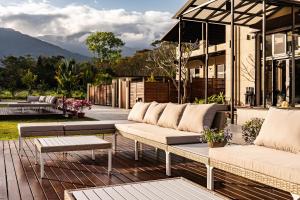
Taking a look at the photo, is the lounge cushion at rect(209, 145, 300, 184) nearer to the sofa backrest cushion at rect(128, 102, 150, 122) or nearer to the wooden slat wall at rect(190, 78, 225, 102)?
the sofa backrest cushion at rect(128, 102, 150, 122)

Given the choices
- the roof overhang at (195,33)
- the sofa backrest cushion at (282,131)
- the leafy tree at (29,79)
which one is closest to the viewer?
the sofa backrest cushion at (282,131)

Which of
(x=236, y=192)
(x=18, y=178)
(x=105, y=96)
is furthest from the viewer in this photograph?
(x=105, y=96)

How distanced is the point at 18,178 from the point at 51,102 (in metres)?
13.8

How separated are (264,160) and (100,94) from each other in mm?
26625

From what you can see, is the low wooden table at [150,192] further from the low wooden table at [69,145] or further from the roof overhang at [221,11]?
the roof overhang at [221,11]

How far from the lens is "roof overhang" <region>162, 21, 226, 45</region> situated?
22544mm

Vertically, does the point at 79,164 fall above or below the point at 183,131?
below

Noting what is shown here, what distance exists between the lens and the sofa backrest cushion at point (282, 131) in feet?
13.7

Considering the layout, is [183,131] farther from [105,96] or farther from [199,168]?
[105,96]

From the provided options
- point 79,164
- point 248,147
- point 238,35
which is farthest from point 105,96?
point 248,147

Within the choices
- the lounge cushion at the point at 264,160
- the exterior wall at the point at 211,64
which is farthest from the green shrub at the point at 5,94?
the lounge cushion at the point at 264,160

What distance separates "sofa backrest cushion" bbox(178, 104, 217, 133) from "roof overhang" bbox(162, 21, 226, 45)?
16.1 m

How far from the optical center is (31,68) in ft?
139

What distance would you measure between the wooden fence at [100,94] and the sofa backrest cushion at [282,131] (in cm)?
2320
